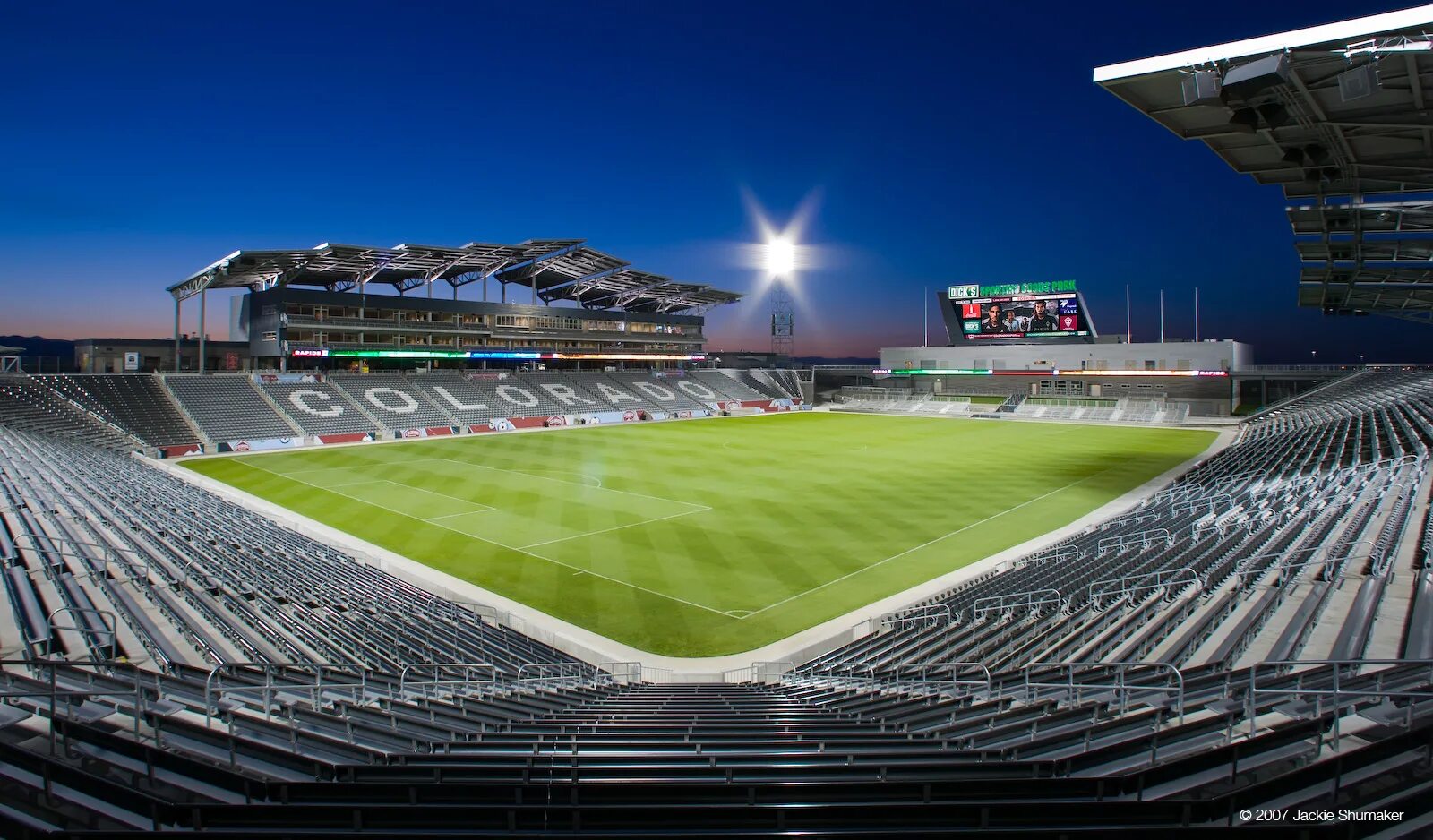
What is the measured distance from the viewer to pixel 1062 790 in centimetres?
503

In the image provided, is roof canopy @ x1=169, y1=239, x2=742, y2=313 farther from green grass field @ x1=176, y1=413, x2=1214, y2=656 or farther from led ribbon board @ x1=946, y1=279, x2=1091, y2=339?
led ribbon board @ x1=946, y1=279, x2=1091, y2=339

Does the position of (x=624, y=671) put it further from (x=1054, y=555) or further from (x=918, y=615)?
(x=1054, y=555)

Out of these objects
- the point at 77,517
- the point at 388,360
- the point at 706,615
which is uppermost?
the point at 388,360

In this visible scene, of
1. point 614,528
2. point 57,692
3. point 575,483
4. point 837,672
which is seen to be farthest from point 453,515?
point 57,692

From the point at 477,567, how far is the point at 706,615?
26.3 feet

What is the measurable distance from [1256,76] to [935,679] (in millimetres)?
11559

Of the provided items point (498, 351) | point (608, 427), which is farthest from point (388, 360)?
point (608, 427)

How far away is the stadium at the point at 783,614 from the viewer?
4898 millimetres

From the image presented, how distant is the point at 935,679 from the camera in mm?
11742

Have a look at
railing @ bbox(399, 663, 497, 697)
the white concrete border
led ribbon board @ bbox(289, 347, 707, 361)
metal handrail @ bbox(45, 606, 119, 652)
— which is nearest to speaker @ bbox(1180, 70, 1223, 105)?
Answer: the white concrete border

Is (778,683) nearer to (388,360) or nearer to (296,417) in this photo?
(296,417)

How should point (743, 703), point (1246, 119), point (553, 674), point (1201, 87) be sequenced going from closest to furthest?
point (743, 703)
point (1201, 87)
point (1246, 119)
point (553, 674)

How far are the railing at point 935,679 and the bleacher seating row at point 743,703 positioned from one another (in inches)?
5.1

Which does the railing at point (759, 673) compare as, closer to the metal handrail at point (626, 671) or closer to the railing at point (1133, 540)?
the metal handrail at point (626, 671)
